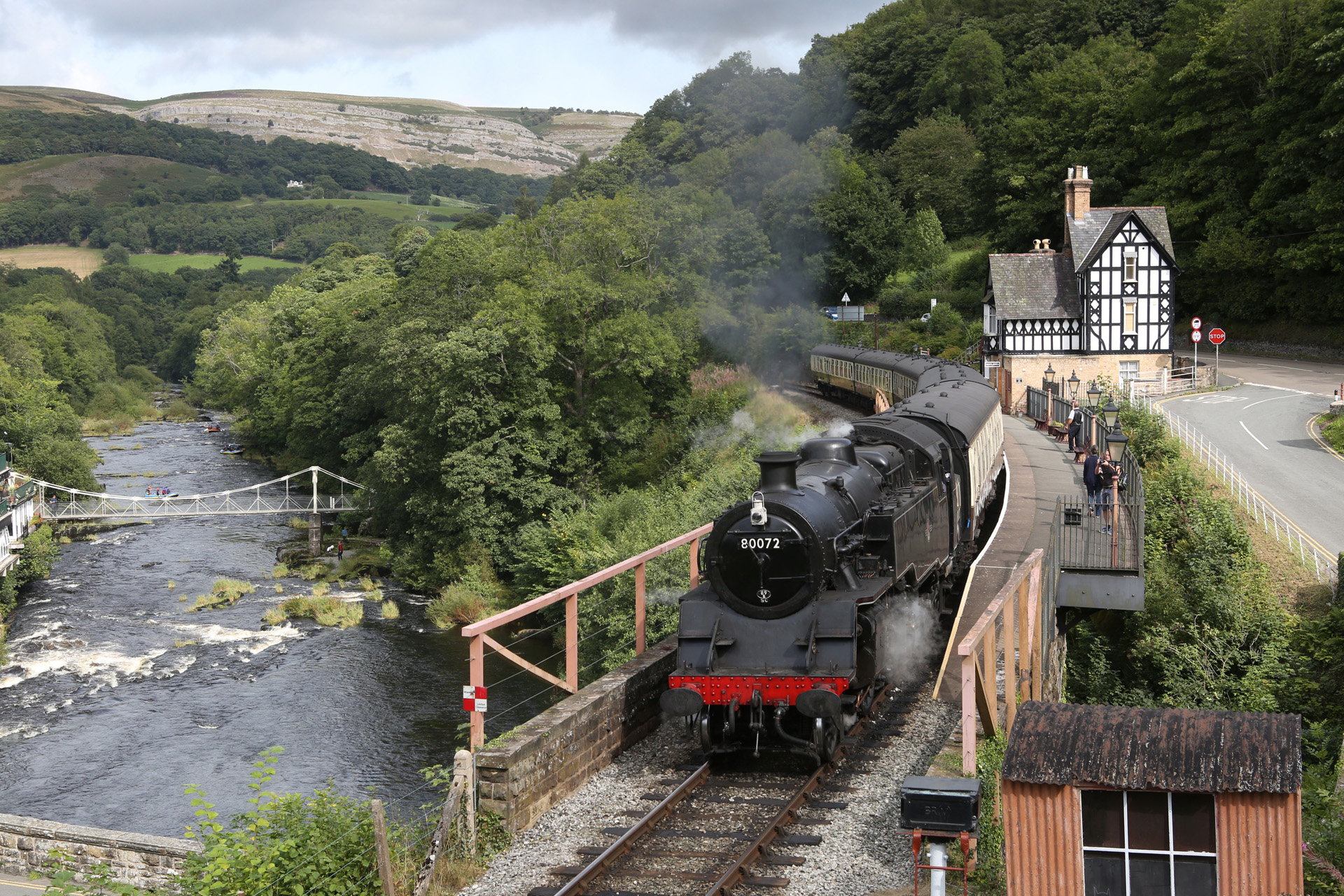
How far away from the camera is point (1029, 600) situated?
38.2 feet

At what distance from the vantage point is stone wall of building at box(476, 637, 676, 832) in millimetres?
9969

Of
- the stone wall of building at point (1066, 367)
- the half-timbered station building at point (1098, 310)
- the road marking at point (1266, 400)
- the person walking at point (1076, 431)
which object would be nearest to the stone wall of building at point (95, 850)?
the person walking at point (1076, 431)

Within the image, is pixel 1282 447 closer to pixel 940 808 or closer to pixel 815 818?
pixel 815 818

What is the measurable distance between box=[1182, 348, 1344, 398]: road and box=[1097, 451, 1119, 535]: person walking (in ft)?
75.5

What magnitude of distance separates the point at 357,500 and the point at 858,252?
35.0 m

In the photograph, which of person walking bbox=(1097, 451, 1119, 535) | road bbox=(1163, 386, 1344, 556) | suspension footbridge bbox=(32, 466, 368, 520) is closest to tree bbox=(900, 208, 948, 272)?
road bbox=(1163, 386, 1344, 556)

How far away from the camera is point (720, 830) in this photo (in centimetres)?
1000

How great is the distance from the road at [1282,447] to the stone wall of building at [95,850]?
64.9 ft

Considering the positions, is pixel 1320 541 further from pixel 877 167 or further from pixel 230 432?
pixel 230 432

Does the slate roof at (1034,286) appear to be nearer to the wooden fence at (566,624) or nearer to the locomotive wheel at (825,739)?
the wooden fence at (566,624)

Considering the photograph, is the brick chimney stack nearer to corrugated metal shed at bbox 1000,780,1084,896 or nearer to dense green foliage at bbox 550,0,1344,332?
dense green foliage at bbox 550,0,1344,332

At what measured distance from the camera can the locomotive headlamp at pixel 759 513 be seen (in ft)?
40.3

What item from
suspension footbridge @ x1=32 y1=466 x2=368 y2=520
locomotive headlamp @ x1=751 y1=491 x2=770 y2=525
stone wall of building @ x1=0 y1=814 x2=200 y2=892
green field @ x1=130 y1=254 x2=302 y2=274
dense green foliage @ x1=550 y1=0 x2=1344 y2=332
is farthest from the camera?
green field @ x1=130 y1=254 x2=302 y2=274

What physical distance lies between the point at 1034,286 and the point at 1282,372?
35.1ft
